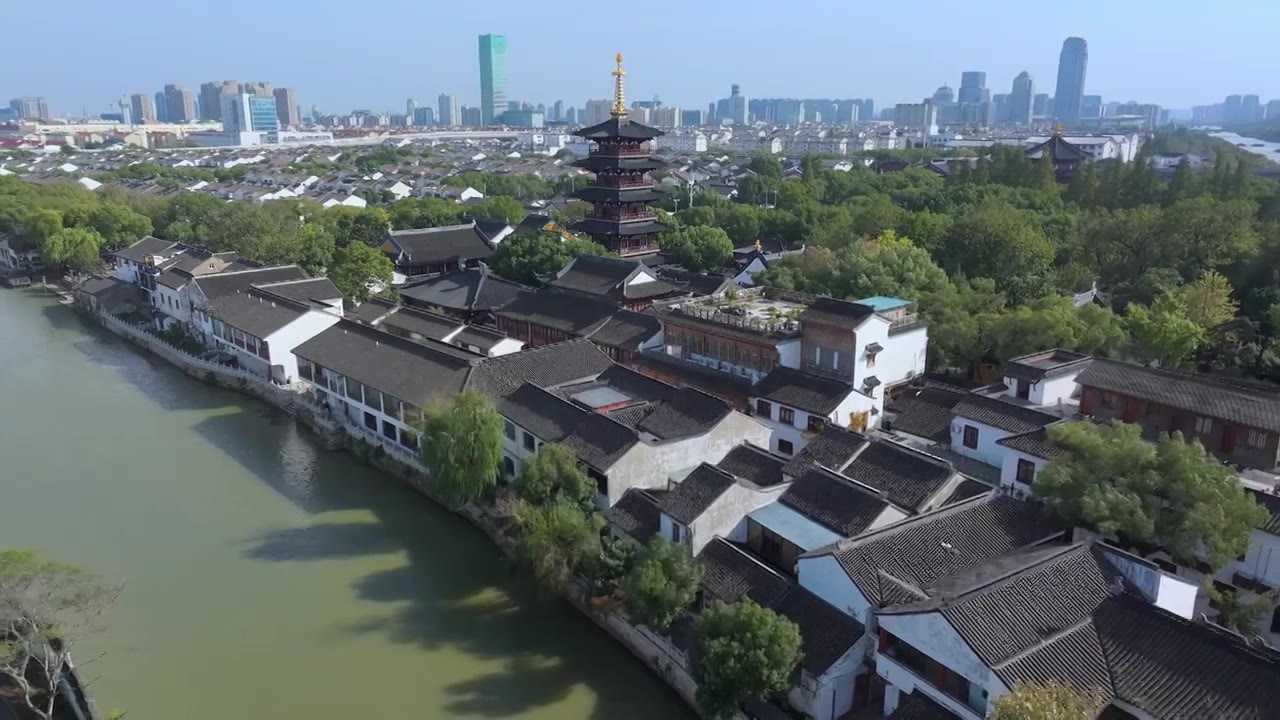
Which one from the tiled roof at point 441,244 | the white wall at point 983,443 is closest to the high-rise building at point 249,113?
the tiled roof at point 441,244

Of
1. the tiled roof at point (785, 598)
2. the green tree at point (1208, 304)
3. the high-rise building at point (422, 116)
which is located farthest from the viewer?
the high-rise building at point (422, 116)

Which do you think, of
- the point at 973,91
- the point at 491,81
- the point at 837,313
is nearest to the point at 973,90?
the point at 973,91

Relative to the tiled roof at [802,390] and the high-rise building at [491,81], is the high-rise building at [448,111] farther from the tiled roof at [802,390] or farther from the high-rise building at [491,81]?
the tiled roof at [802,390]

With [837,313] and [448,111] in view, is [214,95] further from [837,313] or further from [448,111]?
[837,313]

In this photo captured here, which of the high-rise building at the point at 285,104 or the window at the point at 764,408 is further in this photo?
the high-rise building at the point at 285,104

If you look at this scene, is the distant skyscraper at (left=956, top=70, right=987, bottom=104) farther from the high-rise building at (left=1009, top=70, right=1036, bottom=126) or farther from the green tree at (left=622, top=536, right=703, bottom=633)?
the green tree at (left=622, top=536, right=703, bottom=633)

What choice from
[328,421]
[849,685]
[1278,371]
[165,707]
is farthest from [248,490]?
[1278,371]
